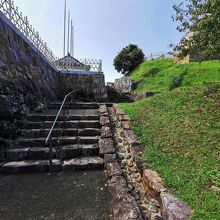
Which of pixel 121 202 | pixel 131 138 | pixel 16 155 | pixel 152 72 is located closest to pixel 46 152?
pixel 16 155

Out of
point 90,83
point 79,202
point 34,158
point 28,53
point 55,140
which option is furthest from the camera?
point 90,83

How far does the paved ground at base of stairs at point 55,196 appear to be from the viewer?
3123 millimetres

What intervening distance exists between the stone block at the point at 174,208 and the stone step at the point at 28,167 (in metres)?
2.20

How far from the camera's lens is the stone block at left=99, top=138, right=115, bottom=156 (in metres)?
4.93

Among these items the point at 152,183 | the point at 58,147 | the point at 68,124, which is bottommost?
the point at 152,183

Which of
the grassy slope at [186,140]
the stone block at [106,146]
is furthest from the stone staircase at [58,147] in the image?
the grassy slope at [186,140]

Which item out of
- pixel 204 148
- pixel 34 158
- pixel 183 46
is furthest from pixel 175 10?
pixel 34 158

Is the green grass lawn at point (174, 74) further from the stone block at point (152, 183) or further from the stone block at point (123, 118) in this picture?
the stone block at point (152, 183)

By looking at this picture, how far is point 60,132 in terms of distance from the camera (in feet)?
19.0

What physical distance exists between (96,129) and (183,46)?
4704 millimetres

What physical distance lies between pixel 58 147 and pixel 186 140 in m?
2.57

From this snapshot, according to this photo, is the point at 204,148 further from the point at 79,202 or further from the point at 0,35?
the point at 0,35

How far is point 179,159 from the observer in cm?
415

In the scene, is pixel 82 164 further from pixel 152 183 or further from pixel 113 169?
pixel 152 183
